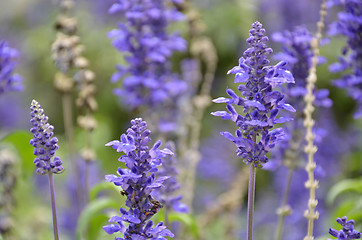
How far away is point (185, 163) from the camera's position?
414 cm

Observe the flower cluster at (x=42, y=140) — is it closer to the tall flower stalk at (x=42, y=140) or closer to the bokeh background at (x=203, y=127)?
the tall flower stalk at (x=42, y=140)

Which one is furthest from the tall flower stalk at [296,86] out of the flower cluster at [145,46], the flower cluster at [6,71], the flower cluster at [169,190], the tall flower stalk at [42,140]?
the flower cluster at [6,71]

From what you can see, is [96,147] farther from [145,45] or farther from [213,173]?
[145,45]

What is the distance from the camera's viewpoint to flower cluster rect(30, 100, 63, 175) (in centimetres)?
196

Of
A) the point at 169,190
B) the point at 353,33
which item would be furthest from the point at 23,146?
the point at 353,33

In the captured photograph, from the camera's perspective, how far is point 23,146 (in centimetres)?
362

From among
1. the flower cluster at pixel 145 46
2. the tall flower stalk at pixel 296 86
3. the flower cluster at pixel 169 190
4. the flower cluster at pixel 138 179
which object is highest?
the flower cluster at pixel 145 46

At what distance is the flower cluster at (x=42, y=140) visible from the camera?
196 cm

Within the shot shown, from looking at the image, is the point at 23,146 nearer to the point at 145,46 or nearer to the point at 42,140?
the point at 145,46

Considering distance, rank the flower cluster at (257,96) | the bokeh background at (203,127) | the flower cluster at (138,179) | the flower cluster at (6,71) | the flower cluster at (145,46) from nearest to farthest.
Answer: the flower cluster at (138,179)
the flower cluster at (257,96)
the flower cluster at (6,71)
the flower cluster at (145,46)
the bokeh background at (203,127)

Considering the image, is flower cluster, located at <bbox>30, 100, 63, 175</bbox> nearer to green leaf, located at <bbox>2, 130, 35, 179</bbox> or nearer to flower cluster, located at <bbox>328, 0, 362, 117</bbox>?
green leaf, located at <bbox>2, 130, 35, 179</bbox>

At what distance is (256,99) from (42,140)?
84 cm

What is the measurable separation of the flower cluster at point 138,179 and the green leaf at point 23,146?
1.78 m

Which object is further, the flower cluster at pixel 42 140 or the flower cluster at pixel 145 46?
the flower cluster at pixel 145 46
